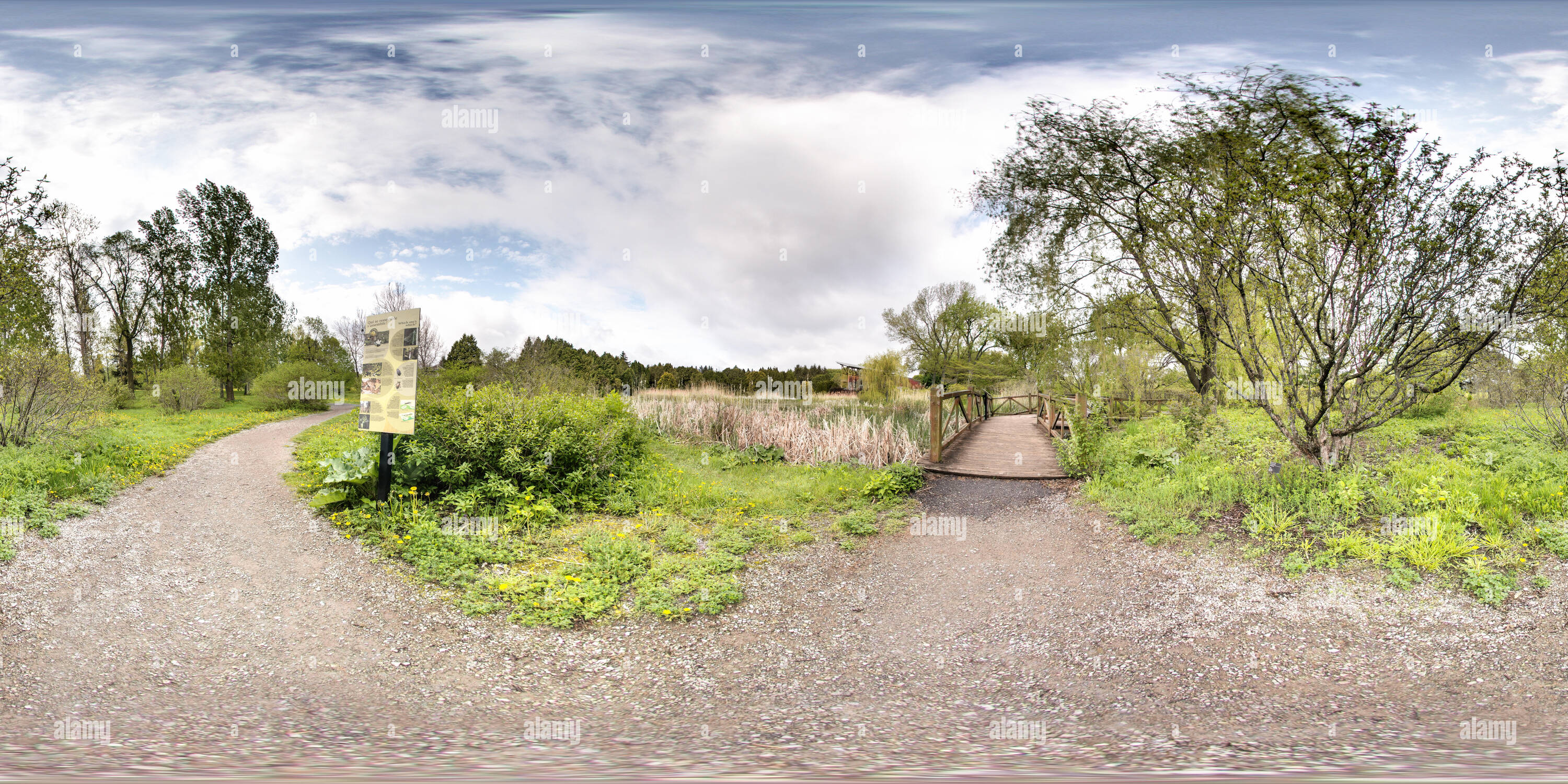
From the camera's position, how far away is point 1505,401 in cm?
1437

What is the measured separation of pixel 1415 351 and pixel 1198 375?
17.3 ft

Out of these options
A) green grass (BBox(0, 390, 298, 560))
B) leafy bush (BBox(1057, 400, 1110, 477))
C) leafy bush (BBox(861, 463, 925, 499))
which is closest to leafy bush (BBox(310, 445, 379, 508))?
green grass (BBox(0, 390, 298, 560))

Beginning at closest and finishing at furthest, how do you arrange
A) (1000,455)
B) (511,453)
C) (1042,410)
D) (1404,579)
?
(1404,579), (511,453), (1000,455), (1042,410)

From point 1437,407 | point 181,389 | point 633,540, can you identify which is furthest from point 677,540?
point 181,389

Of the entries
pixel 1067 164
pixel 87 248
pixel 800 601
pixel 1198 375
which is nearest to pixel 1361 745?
pixel 800 601

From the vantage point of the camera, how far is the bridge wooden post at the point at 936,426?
39.9ft

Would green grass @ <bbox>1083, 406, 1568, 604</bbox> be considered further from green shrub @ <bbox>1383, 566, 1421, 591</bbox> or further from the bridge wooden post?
the bridge wooden post

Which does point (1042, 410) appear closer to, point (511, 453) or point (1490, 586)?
point (1490, 586)

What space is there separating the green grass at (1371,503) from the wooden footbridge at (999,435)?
1909 mm

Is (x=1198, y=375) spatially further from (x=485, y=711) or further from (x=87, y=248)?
(x=87, y=248)

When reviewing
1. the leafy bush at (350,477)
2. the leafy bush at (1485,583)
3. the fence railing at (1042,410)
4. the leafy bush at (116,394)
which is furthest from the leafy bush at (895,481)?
the leafy bush at (116,394)

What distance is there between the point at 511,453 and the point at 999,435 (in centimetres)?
1160

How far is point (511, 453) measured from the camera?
8.62 metres

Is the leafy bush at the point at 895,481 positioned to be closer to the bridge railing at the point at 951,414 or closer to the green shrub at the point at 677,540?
the bridge railing at the point at 951,414
